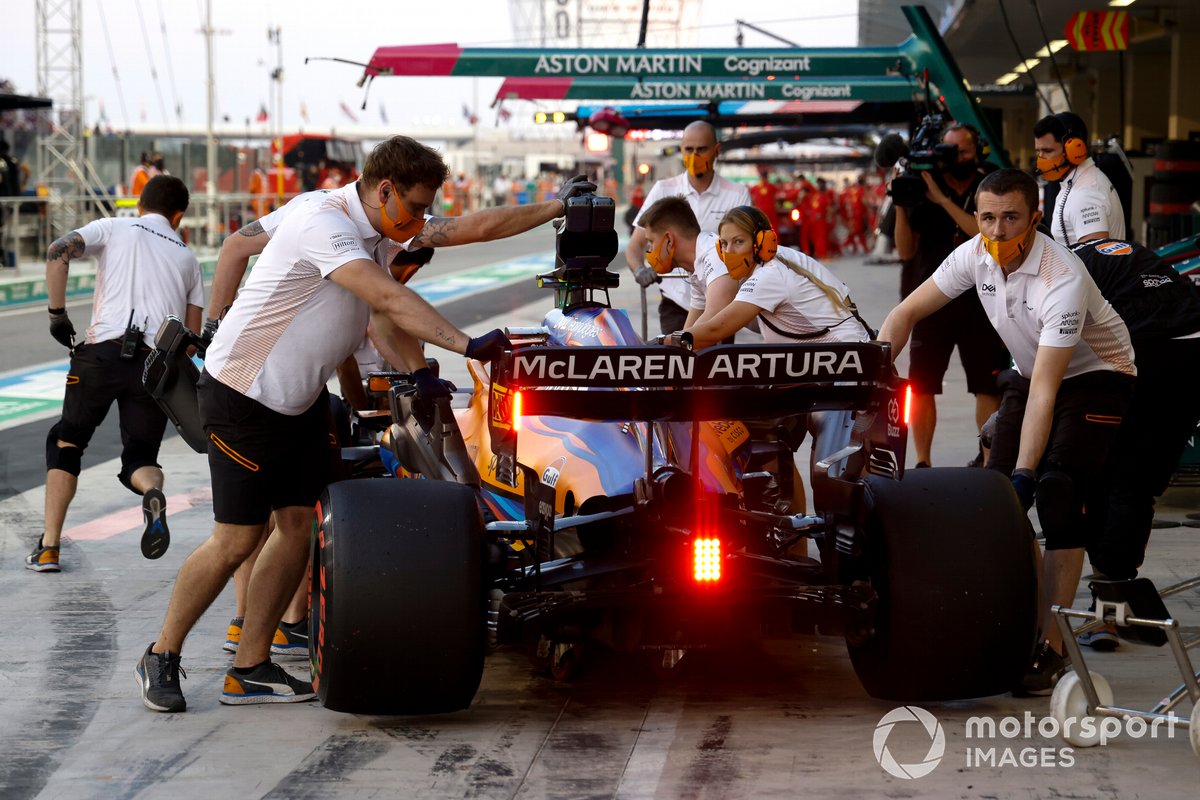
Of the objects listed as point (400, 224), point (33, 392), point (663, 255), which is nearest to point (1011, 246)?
point (400, 224)

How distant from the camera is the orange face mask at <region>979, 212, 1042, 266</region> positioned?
5.39 meters

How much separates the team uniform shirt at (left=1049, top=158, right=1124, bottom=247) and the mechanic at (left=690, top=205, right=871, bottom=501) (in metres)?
1.26

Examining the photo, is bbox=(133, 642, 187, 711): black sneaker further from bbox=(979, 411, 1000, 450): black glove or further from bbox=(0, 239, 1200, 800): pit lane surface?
bbox=(979, 411, 1000, 450): black glove


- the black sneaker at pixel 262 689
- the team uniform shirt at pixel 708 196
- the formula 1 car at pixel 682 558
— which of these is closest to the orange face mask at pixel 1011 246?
the formula 1 car at pixel 682 558

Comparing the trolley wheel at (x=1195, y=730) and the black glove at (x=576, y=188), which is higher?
the black glove at (x=576, y=188)

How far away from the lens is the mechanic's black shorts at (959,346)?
8758 mm

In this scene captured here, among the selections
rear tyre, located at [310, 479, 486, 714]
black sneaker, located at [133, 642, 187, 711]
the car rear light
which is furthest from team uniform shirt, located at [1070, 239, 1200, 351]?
black sneaker, located at [133, 642, 187, 711]

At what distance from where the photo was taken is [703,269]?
24.7 ft

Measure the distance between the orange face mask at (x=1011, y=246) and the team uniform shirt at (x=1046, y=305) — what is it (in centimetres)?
4

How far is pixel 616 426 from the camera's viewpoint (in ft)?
18.5

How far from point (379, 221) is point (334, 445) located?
0.79 meters

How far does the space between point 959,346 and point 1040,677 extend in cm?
362

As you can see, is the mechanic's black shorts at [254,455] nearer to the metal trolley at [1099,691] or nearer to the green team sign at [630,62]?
the metal trolley at [1099,691]

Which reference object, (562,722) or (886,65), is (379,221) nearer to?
(562,722)
